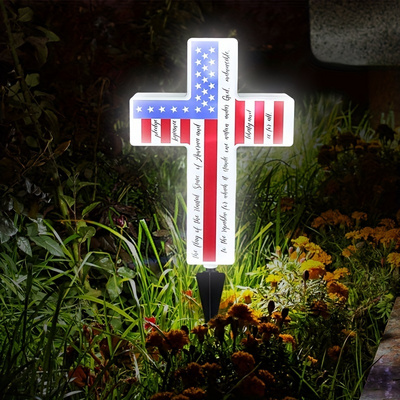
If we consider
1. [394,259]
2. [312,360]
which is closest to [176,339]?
[312,360]

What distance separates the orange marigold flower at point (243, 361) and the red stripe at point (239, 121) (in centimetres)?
102

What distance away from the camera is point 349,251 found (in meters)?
3.24

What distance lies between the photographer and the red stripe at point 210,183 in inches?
115

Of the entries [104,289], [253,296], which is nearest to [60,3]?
[104,289]

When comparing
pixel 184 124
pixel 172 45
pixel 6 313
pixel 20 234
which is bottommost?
pixel 6 313

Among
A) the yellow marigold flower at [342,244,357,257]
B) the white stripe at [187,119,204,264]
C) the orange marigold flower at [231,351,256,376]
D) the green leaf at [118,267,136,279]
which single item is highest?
the white stripe at [187,119,204,264]

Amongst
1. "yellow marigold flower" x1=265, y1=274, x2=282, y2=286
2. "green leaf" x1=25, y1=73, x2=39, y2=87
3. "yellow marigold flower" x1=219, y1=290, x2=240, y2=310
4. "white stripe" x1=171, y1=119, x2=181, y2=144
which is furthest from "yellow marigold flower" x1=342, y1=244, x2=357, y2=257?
"green leaf" x1=25, y1=73, x2=39, y2=87

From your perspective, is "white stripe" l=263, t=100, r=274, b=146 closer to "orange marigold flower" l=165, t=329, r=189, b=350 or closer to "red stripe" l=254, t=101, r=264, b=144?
"red stripe" l=254, t=101, r=264, b=144

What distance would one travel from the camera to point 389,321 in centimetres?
282

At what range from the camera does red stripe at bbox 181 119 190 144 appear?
2945 millimetres

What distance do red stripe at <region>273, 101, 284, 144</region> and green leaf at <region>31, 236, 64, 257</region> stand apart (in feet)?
3.10

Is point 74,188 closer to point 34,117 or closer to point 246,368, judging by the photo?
point 34,117

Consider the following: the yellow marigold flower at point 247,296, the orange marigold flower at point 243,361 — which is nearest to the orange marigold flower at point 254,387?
the orange marigold flower at point 243,361

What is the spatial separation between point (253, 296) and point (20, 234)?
3.21ft
